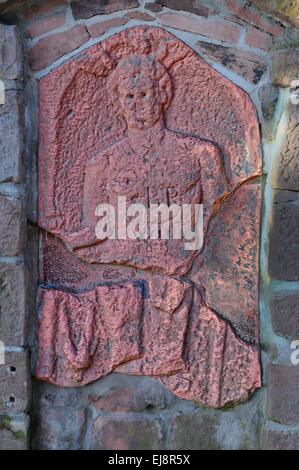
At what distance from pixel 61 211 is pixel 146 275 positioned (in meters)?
0.37

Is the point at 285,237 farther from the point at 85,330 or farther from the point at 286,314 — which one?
the point at 85,330

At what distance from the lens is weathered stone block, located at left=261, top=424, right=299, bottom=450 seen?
79.9 inches

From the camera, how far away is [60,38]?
6.36 feet

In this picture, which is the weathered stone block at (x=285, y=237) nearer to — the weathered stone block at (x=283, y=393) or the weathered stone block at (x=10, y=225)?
the weathered stone block at (x=283, y=393)

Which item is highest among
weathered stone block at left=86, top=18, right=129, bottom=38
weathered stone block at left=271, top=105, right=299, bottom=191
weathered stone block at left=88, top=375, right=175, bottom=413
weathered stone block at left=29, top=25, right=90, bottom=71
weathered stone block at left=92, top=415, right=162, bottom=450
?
A: weathered stone block at left=86, top=18, right=129, bottom=38

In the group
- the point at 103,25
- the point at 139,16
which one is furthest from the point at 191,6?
the point at 103,25

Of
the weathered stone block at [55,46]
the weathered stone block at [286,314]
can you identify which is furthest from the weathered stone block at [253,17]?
the weathered stone block at [286,314]

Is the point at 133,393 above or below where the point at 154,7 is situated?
below

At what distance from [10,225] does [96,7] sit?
2.54 feet

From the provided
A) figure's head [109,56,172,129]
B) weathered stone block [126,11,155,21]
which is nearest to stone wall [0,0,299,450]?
weathered stone block [126,11,155,21]

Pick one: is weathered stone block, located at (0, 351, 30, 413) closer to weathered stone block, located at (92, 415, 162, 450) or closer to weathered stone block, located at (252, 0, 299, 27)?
weathered stone block, located at (92, 415, 162, 450)

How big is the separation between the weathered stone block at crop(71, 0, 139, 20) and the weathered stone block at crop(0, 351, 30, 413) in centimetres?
115

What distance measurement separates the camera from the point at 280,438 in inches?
80.1

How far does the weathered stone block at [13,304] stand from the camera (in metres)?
1.94
